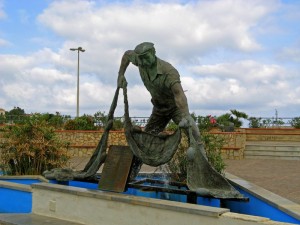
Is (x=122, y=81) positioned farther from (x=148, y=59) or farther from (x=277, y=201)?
(x=277, y=201)

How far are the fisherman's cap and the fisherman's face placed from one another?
0.05m

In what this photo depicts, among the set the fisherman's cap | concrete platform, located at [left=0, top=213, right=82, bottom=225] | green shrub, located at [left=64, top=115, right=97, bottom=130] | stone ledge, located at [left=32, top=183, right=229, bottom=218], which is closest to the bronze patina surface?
stone ledge, located at [left=32, top=183, right=229, bottom=218]

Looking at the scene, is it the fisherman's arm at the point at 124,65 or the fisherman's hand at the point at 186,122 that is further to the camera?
the fisherman's arm at the point at 124,65

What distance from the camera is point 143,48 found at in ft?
20.7

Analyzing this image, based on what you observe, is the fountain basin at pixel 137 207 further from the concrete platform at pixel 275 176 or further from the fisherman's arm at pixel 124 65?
the concrete platform at pixel 275 176

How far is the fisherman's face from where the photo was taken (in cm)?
632

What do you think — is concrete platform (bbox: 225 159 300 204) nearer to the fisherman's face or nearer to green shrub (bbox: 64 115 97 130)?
the fisherman's face

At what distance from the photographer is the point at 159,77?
6.41 metres

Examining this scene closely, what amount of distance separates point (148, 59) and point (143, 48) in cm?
16

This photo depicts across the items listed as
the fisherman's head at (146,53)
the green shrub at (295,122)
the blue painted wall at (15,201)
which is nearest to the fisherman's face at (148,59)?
the fisherman's head at (146,53)

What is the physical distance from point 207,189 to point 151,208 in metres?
0.94

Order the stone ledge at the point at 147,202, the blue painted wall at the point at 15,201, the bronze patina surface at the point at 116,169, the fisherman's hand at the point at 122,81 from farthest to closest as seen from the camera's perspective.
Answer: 1. the blue painted wall at the point at 15,201
2. the fisherman's hand at the point at 122,81
3. the bronze patina surface at the point at 116,169
4. the stone ledge at the point at 147,202

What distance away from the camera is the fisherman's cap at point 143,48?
630 cm

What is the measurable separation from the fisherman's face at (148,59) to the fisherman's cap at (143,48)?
48 millimetres
